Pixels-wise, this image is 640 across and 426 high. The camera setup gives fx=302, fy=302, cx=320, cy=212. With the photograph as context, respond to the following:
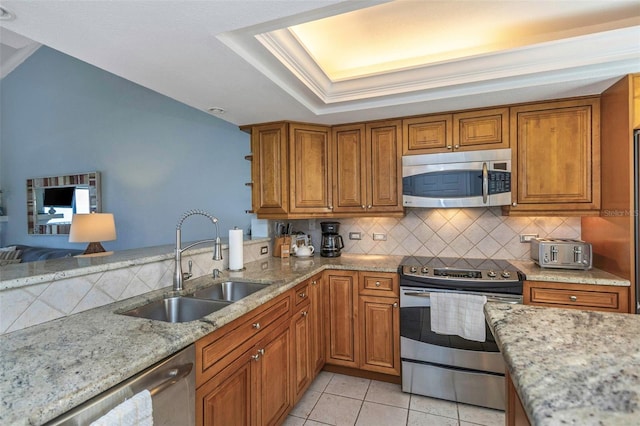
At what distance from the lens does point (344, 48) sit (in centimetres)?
215

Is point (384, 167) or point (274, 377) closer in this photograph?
point (274, 377)

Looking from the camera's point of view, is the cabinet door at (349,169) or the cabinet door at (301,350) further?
the cabinet door at (349,169)

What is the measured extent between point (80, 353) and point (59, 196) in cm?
489

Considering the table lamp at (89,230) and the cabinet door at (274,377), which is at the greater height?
the table lamp at (89,230)

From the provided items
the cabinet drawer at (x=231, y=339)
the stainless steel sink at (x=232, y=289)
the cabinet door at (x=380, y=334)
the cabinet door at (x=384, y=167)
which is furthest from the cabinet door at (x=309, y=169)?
the cabinet drawer at (x=231, y=339)

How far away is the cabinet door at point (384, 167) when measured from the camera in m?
2.67

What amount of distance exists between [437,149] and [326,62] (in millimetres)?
1150

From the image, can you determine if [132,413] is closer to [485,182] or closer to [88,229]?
[88,229]

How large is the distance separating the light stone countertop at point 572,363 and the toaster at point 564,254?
1215 millimetres

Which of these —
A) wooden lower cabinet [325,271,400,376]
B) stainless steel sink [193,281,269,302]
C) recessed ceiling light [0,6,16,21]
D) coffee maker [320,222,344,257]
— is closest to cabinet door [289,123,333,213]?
coffee maker [320,222,344,257]

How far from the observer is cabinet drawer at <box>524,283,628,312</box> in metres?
1.92

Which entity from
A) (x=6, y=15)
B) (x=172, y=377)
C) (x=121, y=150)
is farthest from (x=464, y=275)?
(x=121, y=150)

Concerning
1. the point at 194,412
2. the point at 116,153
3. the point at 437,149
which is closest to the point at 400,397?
the point at 194,412

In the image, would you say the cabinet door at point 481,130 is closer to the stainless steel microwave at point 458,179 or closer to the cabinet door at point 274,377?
the stainless steel microwave at point 458,179
